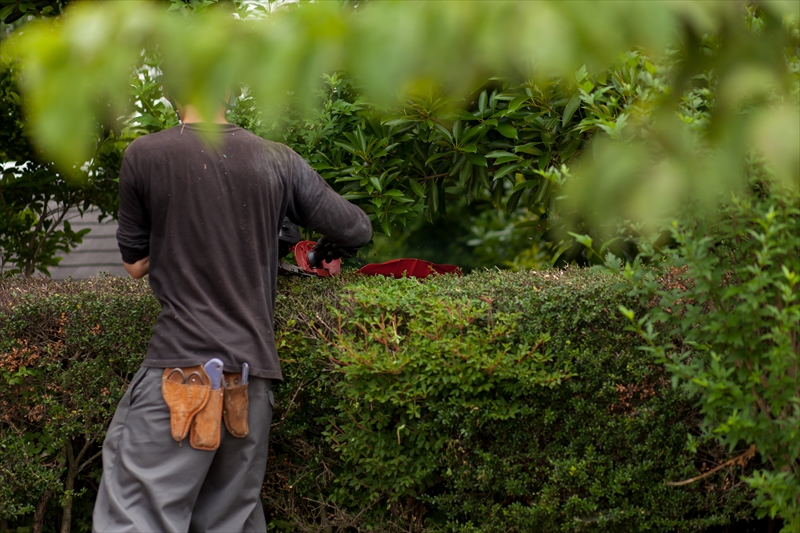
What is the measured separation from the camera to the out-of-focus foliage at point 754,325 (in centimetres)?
237

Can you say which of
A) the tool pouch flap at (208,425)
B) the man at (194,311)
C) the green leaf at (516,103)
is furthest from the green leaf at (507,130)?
the tool pouch flap at (208,425)

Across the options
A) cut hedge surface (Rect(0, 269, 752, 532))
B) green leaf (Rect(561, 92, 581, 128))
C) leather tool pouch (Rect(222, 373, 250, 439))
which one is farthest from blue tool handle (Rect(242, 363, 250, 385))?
green leaf (Rect(561, 92, 581, 128))

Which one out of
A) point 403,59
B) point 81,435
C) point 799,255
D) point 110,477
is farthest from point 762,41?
point 81,435

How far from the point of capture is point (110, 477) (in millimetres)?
2953

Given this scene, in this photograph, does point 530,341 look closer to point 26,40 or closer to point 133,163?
point 133,163

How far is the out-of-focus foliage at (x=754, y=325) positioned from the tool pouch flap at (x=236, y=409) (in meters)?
1.43

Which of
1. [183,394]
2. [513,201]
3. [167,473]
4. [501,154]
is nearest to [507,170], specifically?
[501,154]

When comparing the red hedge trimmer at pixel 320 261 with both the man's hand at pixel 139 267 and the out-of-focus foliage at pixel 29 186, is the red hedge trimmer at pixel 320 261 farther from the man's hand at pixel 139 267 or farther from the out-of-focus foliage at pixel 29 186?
the out-of-focus foliage at pixel 29 186

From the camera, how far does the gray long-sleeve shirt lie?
115 inches

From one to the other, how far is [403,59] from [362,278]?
2.94 metres

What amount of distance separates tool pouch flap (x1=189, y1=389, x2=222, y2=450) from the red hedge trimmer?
2.65 feet

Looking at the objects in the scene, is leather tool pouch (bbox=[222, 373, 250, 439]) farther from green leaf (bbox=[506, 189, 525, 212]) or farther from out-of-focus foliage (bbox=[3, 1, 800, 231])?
green leaf (bbox=[506, 189, 525, 212])

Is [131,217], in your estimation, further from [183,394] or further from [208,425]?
[208,425]

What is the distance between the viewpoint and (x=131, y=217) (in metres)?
3.02
